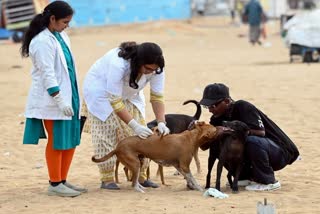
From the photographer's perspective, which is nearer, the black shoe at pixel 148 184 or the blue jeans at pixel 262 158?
the blue jeans at pixel 262 158

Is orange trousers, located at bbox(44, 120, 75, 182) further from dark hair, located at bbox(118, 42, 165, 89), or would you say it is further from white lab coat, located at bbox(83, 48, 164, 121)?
dark hair, located at bbox(118, 42, 165, 89)

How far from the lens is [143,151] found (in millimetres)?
7438

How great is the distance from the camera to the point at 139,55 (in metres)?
7.15

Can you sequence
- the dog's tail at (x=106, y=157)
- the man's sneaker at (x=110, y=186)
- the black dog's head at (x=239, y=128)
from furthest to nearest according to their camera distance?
the man's sneaker at (x=110, y=186) → the dog's tail at (x=106, y=157) → the black dog's head at (x=239, y=128)

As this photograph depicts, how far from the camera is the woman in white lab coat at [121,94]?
7234 mm

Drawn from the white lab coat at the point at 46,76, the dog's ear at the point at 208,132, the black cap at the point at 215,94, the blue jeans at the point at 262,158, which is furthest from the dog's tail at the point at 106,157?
the blue jeans at the point at 262,158

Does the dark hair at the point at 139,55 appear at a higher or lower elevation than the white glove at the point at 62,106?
higher

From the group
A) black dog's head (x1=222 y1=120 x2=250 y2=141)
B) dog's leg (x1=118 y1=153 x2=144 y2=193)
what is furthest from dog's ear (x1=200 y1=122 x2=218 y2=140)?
dog's leg (x1=118 y1=153 x2=144 y2=193)

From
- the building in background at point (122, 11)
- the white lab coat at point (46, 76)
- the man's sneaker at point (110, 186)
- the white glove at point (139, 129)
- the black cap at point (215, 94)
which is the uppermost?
the white lab coat at point (46, 76)

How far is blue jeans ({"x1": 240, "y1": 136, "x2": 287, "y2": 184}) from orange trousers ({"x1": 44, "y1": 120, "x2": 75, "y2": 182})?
1.55 metres

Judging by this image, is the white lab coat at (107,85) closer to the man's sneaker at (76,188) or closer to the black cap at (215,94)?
the black cap at (215,94)

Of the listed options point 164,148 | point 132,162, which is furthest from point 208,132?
point 132,162

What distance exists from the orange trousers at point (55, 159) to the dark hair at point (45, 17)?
0.69 metres

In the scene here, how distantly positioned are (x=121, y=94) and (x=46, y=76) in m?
0.69
